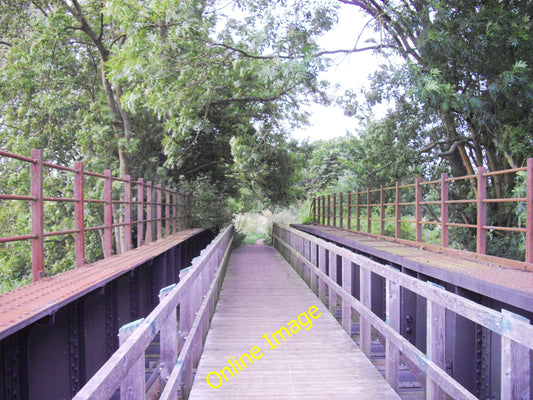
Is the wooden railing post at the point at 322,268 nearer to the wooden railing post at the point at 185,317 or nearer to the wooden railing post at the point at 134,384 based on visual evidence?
the wooden railing post at the point at 185,317

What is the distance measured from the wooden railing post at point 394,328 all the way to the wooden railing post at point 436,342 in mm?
768

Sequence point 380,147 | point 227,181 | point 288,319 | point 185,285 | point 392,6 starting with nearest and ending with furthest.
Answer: point 185,285 → point 288,319 → point 392,6 → point 380,147 → point 227,181

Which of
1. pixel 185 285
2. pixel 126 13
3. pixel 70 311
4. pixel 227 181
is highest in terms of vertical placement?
pixel 126 13

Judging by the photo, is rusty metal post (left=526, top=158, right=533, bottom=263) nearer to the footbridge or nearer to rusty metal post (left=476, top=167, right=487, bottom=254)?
the footbridge

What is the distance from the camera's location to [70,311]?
434cm

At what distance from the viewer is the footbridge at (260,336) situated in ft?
8.91

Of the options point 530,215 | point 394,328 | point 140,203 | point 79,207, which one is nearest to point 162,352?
point 394,328

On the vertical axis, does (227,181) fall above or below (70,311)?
above

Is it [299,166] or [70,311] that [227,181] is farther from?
[70,311]

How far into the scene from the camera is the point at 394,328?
4.16 meters

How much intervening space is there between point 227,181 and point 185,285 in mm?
22740

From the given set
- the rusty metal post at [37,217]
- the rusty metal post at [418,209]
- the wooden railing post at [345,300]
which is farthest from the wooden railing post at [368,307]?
the rusty metal post at [418,209]

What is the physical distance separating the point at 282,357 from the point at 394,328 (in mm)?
1387

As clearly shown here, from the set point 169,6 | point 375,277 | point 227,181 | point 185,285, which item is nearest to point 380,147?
point 375,277
